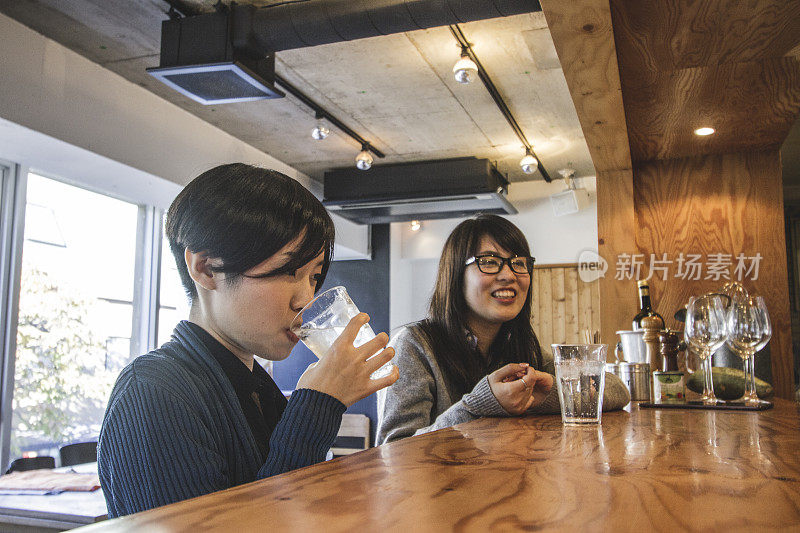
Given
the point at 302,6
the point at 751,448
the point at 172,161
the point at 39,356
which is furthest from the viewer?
the point at 172,161

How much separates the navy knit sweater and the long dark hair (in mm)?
926

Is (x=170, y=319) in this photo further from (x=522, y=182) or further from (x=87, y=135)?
(x=522, y=182)

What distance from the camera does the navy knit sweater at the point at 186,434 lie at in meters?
0.79

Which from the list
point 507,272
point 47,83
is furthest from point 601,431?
point 47,83

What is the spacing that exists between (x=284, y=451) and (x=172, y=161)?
13.4 feet

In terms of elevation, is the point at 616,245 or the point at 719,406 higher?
the point at 616,245

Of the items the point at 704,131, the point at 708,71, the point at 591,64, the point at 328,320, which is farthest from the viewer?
the point at 704,131

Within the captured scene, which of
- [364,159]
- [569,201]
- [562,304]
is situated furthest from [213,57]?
[562,304]

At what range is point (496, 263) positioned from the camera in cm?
191

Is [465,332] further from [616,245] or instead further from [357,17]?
[357,17]

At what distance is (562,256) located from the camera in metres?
6.64

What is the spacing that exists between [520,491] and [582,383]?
2.38 ft

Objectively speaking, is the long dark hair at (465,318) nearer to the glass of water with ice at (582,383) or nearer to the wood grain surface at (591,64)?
the wood grain surface at (591,64)

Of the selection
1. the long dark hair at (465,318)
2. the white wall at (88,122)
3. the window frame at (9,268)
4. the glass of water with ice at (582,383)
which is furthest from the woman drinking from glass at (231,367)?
the window frame at (9,268)
